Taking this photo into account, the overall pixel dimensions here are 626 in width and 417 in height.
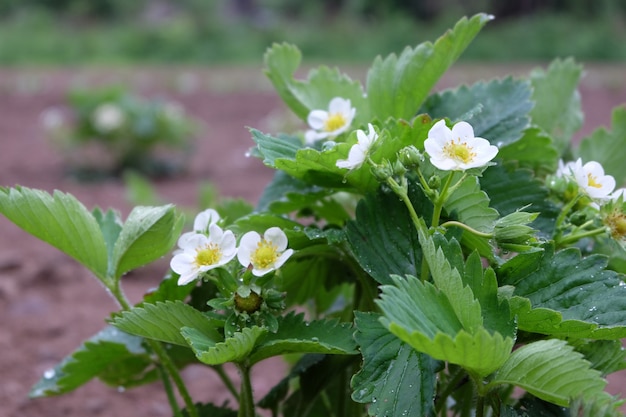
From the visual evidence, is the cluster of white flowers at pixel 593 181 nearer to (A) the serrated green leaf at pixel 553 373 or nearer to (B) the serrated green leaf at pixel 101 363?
(A) the serrated green leaf at pixel 553 373

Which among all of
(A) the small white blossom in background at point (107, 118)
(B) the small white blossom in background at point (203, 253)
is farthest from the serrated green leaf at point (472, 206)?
(A) the small white blossom in background at point (107, 118)

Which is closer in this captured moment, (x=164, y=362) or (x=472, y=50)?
(x=164, y=362)

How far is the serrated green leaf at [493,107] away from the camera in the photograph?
100 centimetres

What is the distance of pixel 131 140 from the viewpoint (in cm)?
414

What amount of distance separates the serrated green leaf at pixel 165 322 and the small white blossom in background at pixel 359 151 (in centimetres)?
22

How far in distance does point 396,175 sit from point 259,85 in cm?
586

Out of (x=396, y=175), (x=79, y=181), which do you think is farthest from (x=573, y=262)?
(x=79, y=181)

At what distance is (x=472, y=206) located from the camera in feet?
2.77

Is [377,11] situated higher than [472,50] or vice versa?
[377,11]

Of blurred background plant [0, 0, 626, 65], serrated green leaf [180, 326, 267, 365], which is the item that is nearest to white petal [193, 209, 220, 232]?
serrated green leaf [180, 326, 267, 365]

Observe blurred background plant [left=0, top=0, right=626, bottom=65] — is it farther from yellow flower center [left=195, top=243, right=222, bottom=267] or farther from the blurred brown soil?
yellow flower center [left=195, top=243, right=222, bottom=267]

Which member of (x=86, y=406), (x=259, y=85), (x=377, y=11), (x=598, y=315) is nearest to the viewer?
(x=598, y=315)

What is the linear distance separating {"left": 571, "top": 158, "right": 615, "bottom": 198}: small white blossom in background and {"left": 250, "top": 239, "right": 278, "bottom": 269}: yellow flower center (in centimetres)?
34

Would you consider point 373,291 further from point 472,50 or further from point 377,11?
point 377,11
